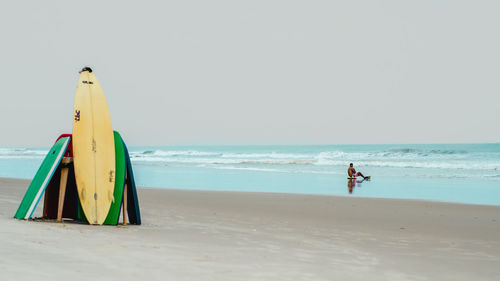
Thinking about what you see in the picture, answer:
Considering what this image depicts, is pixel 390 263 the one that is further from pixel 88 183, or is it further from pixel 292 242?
pixel 88 183

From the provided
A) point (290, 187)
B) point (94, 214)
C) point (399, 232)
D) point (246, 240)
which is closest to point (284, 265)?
point (246, 240)

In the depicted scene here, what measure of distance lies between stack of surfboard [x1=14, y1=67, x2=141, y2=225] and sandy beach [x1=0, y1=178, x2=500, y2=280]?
1.08 feet

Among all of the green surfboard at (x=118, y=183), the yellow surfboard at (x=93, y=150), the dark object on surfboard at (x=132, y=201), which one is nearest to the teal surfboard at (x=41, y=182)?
the yellow surfboard at (x=93, y=150)

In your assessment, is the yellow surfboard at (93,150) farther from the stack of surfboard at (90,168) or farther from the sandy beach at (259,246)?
the sandy beach at (259,246)

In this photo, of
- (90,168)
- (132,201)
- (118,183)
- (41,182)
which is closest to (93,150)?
(90,168)

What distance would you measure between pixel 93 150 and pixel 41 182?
0.70m

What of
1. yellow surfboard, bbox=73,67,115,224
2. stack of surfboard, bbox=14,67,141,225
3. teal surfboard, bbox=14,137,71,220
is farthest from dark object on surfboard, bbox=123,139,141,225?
teal surfboard, bbox=14,137,71,220

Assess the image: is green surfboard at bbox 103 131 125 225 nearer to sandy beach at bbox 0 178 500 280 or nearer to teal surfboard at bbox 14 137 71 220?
sandy beach at bbox 0 178 500 280

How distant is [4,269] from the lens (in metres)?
3.00

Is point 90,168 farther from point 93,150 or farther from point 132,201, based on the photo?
point 132,201

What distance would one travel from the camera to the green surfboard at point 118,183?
6129 mm

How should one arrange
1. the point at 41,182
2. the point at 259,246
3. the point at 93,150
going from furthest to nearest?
the point at 93,150 → the point at 41,182 → the point at 259,246

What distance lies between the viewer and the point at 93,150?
616 cm

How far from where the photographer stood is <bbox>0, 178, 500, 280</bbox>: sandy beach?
3584 millimetres
